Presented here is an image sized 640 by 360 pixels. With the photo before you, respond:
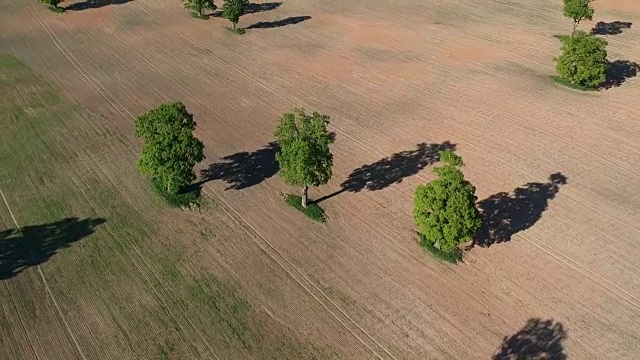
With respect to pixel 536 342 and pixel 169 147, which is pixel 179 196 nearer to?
pixel 169 147

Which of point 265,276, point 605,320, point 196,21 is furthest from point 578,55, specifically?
point 196,21

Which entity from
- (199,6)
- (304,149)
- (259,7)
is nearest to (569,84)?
(304,149)

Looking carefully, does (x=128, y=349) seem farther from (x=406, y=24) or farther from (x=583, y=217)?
(x=406, y=24)

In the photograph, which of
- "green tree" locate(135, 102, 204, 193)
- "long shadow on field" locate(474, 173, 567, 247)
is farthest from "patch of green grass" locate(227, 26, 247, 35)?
"long shadow on field" locate(474, 173, 567, 247)

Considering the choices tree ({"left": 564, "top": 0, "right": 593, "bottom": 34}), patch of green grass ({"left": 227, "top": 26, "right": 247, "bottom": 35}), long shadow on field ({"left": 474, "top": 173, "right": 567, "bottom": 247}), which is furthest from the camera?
patch of green grass ({"left": 227, "top": 26, "right": 247, "bottom": 35})

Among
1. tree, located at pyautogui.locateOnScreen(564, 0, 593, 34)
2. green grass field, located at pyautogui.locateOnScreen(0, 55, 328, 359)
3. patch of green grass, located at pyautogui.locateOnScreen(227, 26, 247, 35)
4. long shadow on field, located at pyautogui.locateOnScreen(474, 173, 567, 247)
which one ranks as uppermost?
tree, located at pyautogui.locateOnScreen(564, 0, 593, 34)

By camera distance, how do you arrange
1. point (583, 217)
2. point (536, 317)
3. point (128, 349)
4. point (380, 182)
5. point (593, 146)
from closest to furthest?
point (128, 349) → point (536, 317) → point (583, 217) → point (380, 182) → point (593, 146)

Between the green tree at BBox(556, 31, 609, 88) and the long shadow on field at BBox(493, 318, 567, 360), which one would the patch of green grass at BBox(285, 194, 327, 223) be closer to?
the long shadow on field at BBox(493, 318, 567, 360)
